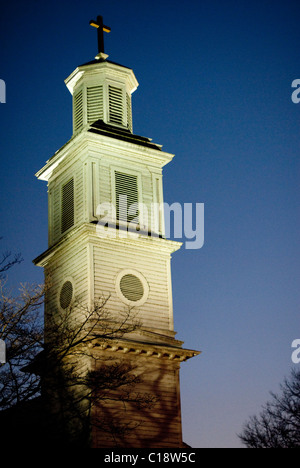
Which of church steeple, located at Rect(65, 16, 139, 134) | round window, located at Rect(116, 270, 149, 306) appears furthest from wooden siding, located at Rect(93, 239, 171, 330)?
church steeple, located at Rect(65, 16, 139, 134)

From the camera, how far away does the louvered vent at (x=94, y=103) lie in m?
38.4

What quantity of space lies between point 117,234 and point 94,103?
8.32 metres

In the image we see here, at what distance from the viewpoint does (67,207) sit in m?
36.8

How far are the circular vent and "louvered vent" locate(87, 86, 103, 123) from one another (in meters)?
9.11

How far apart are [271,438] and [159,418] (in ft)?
40.5

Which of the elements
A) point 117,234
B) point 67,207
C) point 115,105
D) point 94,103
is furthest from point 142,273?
point 94,103

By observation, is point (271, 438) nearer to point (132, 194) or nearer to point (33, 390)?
point (132, 194)

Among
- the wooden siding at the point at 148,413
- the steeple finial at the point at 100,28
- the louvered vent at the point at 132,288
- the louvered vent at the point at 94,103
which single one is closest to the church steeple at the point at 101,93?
the louvered vent at the point at 94,103

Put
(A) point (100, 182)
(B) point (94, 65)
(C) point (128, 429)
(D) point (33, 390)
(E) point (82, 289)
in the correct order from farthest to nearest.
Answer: (B) point (94, 65)
(A) point (100, 182)
(E) point (82, 289)
(C) point (128, 429)
(D) point (33, 390)

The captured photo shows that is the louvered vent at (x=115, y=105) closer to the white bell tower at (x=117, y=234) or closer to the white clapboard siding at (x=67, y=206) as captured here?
the white bell tower at (x=117, y=234)

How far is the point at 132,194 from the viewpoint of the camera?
36.4 meters

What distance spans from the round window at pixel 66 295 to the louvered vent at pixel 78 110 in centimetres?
913
